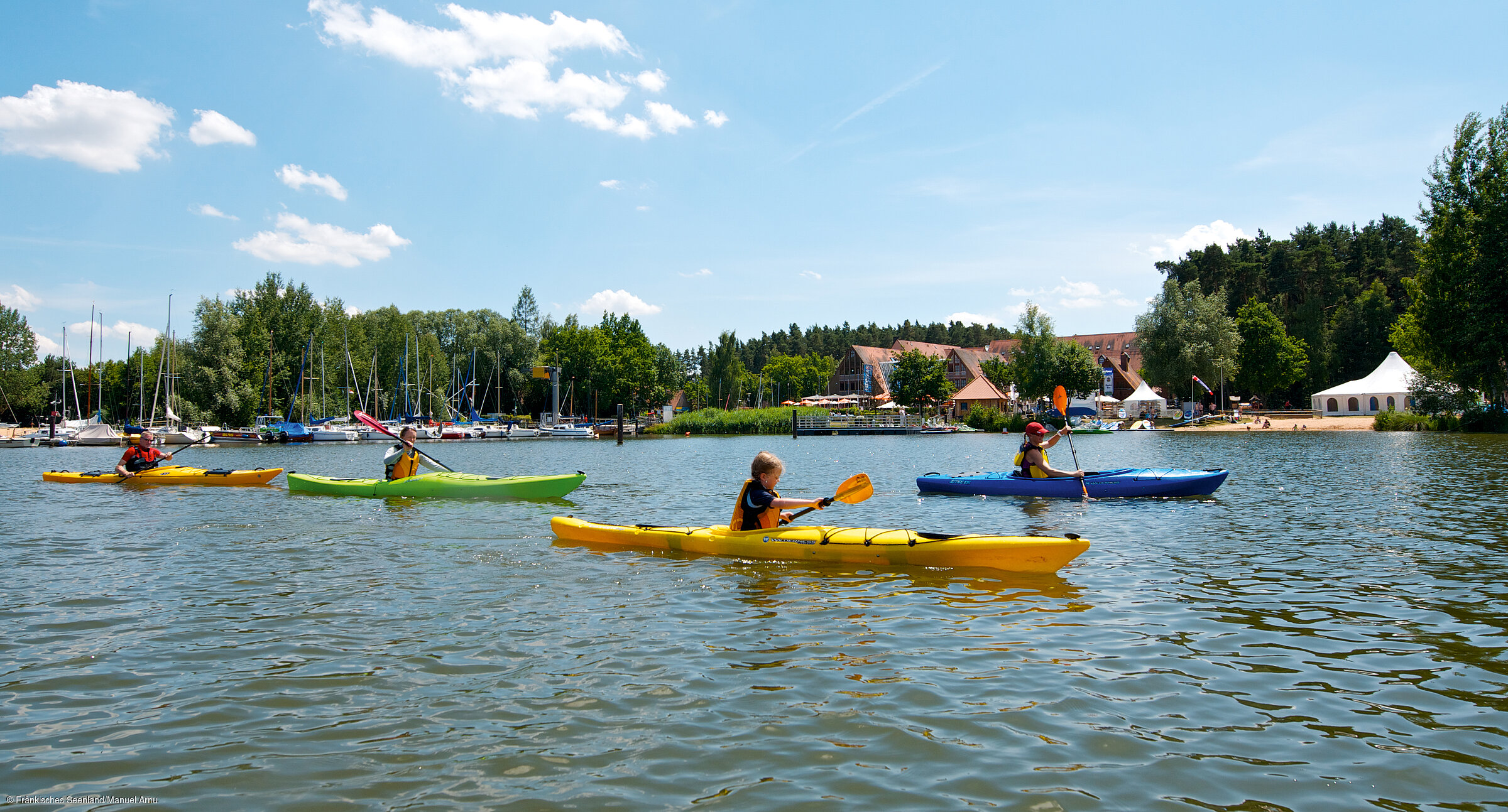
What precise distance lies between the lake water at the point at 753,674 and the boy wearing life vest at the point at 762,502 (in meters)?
0.47

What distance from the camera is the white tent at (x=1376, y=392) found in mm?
50406

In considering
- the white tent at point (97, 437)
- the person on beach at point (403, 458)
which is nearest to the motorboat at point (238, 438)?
the white tent at point (97, 437)

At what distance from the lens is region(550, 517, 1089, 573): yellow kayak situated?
27.3 feet

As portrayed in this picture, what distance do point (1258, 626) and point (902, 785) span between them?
4.21 meters

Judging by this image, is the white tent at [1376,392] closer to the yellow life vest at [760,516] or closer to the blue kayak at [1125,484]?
the blue kayak at [1125,484]

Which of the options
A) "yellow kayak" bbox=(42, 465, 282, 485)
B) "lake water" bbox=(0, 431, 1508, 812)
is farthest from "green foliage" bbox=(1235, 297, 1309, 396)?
"yellow kayak" bbox=(42, 465, 282, 485)

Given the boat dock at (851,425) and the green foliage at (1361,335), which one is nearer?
the green foliage at (1361,335)

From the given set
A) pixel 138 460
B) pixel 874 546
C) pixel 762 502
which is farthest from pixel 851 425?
pixel 874 546

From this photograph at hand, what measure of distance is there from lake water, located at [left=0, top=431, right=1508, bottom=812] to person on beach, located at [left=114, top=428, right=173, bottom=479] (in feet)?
28.8

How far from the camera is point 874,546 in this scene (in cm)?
885

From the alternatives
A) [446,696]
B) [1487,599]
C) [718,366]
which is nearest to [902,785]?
[446,696]

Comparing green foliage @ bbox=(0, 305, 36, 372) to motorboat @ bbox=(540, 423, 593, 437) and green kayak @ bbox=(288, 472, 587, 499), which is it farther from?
green kayak @ bbox=(288, 472, 587, 499)

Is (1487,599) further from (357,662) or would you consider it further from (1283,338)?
(1283,338)

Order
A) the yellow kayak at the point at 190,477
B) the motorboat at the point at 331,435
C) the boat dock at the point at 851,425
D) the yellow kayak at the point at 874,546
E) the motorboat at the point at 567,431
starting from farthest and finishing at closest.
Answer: the boat dock at the point at 851,425 → the motorboat at the point at 567,431 → the motorboat at the point at 331,435 → the yellow kayak at the point at 190,477 → the yellow kayak at the point at 874,546
